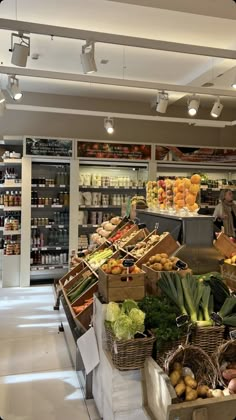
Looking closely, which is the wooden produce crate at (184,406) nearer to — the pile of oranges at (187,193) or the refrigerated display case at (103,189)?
the pile of oranges at (187,193)

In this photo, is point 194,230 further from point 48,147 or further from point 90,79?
point 48,147

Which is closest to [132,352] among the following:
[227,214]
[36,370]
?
[36,370]

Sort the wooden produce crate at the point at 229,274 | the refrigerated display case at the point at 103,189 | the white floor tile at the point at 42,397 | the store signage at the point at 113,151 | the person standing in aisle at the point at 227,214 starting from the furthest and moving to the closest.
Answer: the refrigerated display case at the point at 103,189
the store signage at the point at 113,151
the person standing in aisle at the point at 227,214
the wooden produce crate at the point at 229,274
the white floor tile at the point at 42,397

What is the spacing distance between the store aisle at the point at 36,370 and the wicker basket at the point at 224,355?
111 cm

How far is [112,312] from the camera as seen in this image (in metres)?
2.22

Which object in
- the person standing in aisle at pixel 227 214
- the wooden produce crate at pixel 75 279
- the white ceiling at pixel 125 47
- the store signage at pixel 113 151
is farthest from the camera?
the store signage at pixel 113 151

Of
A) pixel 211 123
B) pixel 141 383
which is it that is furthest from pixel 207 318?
pixel 211 123

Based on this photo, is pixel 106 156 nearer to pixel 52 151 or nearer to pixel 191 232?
pixel 52 151

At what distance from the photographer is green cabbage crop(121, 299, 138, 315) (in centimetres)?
221

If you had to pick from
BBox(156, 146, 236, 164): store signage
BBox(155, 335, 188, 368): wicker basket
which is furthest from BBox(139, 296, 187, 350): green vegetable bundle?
BBox(156, 146, 236, 164): store signage

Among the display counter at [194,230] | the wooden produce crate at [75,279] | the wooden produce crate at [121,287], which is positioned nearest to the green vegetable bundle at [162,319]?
the wooden produce crate at [121,287]

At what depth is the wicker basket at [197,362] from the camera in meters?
1.84

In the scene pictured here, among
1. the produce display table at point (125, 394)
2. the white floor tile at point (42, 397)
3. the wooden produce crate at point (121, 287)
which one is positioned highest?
the wooden produce crate at point (121, 287)

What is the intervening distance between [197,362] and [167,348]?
194 millimetres
